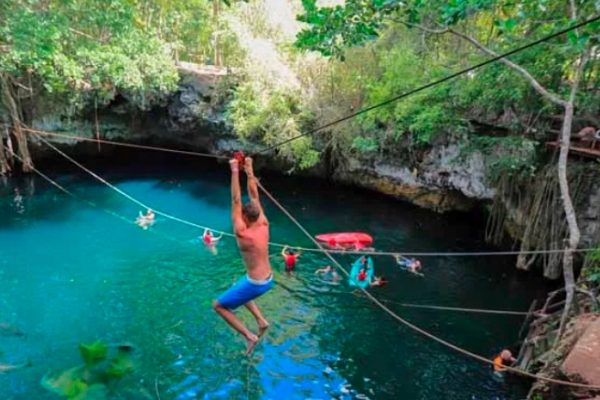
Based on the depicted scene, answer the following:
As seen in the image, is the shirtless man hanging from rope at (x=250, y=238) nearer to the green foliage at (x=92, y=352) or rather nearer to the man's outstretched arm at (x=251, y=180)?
the man's outstretched arm at (x=251, y=180)

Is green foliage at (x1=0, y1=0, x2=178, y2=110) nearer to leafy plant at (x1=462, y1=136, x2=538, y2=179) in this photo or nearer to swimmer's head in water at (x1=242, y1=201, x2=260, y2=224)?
swimmer's head in water at (x1=242, y1=201, x2=260, y2=224)

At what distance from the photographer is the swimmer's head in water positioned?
4398 millimetres

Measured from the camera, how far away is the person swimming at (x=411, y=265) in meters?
10.8

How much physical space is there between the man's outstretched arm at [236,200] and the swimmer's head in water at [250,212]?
0.06 metres

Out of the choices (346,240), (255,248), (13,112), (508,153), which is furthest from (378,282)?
(13,112)

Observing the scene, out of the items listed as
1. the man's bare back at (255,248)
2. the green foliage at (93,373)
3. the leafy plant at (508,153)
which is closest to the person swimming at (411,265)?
the leafy plant at (508,153)

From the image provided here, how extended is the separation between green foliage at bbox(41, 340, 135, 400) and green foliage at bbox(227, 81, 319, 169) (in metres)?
12.9

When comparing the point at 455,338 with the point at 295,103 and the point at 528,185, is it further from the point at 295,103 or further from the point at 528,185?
the point at 295,103

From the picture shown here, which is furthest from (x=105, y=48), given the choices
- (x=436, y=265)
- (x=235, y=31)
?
(x=436, y=265)

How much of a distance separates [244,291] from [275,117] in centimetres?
1016

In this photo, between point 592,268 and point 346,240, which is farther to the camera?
point 346,240

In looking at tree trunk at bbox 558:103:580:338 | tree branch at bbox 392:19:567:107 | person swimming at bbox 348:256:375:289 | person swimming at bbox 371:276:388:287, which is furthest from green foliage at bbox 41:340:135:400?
person swimming at bbox 371:276:388:287

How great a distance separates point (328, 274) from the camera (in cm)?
1064

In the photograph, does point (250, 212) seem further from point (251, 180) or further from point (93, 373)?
point (93, 373)
